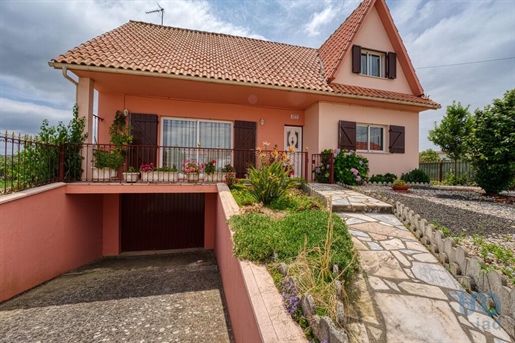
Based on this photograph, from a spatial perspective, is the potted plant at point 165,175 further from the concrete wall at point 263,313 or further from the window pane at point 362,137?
the window pane at point 362,137

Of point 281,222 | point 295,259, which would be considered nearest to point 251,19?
point 281,222

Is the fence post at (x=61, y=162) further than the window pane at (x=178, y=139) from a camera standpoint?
No

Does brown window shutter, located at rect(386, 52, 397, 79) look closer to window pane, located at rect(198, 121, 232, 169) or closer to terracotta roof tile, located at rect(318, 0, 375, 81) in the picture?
terracotta roof tile, located at rect(318, 0, 375, 81)

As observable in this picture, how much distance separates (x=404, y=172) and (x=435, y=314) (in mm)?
8849

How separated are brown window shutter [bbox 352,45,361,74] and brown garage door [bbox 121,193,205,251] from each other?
26.4 ft

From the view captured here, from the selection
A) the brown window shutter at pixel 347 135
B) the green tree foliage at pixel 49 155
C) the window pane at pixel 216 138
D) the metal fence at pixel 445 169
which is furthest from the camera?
the metal fence at pixel 445 169

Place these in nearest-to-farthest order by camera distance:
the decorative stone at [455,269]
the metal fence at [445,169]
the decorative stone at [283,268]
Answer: the decorative stone at [283,268], the decorative stone at [455,269], the metal fence at [445,169]

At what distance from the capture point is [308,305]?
182 centimetres

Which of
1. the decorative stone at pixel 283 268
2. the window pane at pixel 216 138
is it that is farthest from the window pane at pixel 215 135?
the decorative stone at pixel 283 268

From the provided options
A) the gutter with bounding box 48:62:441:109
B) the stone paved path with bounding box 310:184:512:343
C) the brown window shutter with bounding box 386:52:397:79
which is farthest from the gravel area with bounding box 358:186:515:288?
the brown window shutter with bounding box 386:52:397:79

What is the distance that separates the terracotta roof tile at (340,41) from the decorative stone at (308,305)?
28.3ft

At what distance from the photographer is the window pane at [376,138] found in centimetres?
948

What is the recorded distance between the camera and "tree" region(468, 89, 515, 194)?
275 inches

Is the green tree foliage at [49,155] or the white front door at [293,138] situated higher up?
the white front door at [293,138]
